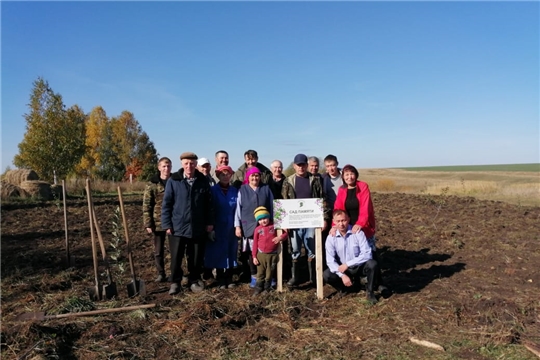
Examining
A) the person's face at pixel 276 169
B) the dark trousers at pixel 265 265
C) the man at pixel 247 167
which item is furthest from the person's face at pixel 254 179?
the dark trousers at pixel 265 265

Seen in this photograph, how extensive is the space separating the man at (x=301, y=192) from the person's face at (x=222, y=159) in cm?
99

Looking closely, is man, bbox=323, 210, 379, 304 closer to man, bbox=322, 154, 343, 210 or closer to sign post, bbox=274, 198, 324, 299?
sign post, bbox=274, 198, 324, 299

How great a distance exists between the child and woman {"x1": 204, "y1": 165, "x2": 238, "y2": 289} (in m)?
0.53

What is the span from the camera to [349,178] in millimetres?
5461

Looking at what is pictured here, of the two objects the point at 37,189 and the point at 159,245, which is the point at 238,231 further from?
the point at 37,189

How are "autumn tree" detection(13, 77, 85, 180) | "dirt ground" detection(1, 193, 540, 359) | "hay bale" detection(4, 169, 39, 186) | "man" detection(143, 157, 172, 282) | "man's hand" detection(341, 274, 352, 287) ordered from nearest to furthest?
"dirt ground" detection(1, 193, 540, 359) → "man's hand" detection(341, 274, 352, 287) → "man" detection(143, 157, 172, 282) → "hay bale" detection(4, 169, 39, 186) → "autumn tree" detection(13, 77, 85, 180)

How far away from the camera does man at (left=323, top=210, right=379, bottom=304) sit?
5.15 meters

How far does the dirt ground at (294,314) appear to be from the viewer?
3861mm

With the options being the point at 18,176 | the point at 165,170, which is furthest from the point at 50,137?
the point at 165,170

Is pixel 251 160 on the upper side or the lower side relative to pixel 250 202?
upper

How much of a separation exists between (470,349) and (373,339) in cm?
91

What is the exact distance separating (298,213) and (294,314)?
135cm

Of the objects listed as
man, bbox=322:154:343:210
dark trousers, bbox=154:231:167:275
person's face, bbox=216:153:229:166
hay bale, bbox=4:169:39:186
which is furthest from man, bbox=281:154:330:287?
hay bale, bbox=4:169:39:186

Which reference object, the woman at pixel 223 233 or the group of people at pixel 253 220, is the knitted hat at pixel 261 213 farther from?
the woman at pixel 223 233
